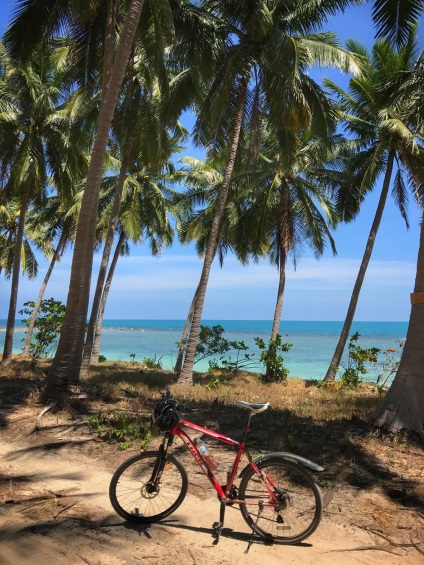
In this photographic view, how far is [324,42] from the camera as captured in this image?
46.1 ft

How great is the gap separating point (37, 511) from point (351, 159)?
1775 cm

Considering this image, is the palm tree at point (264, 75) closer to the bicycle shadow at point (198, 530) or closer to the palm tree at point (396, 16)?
the palm tree at point (396, 16)

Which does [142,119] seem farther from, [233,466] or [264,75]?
[233,466]

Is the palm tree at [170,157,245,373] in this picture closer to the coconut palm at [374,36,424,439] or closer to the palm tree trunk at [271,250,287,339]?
the palm tree trunk at [271,250,287,339]

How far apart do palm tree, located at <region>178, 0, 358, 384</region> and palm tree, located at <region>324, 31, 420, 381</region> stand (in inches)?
129

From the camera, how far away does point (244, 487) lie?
3.81 meters

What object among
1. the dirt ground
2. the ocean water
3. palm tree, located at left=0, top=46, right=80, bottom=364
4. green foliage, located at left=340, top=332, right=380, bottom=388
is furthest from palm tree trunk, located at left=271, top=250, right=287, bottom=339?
the dirt ground

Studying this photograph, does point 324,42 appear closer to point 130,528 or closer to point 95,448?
point 95,448

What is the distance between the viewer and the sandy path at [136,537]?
3.38 m

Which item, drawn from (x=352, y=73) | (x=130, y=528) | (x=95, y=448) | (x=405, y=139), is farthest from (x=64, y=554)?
(x=405, y=139)

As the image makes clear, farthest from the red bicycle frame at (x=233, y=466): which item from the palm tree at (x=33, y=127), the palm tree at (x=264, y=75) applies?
the palm tree at (x=33, y=127)

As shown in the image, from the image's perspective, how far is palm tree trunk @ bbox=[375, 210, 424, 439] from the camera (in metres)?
6.13

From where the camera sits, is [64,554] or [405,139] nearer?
[64,554]

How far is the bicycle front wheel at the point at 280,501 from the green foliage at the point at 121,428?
2297mm
